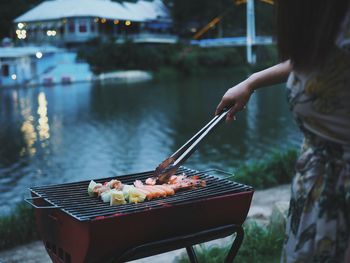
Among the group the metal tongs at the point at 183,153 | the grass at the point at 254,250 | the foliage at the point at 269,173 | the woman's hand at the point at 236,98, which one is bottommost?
the foliage at the point at 269,173

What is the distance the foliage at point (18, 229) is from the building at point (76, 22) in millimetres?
32592

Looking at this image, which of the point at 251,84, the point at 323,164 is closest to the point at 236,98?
the point at 251,84

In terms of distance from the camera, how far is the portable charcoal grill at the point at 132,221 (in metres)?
2.07

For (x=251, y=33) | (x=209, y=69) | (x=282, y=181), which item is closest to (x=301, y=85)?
(x=282, y=181)

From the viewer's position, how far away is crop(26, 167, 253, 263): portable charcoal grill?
2.07 metres

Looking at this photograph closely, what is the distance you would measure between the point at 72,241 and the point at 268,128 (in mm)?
11748

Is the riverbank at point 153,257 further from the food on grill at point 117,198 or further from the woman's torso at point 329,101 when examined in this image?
the woman's torso at point 329,101

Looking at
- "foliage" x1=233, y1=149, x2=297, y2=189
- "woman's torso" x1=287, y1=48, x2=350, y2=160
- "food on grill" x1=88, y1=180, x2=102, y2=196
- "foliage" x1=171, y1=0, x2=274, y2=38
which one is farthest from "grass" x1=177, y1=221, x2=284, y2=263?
"foliage" x1=171, y1=0, x2=274, y2=38

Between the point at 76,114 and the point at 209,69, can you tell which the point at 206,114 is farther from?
the point at 209,69

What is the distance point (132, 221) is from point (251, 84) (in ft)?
2.21

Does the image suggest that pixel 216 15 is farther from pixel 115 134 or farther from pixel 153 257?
pixel 153 257

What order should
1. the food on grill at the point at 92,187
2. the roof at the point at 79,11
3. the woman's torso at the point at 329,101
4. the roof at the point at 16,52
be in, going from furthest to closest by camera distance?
1. the roof at the point at 79,11
2. the roof at the point at 16,52
3. the food on grill at the point at 92,187
4. the woman's torso at the point at 329,101

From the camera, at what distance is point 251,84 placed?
204 centimetres

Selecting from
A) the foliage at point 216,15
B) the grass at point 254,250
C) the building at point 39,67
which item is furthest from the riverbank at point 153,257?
the foliage at point 216,15
